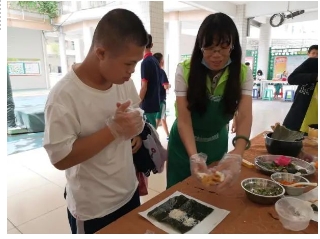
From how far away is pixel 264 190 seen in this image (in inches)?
36.9

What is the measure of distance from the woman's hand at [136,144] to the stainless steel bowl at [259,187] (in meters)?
0.48

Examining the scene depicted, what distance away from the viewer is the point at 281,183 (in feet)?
3.25

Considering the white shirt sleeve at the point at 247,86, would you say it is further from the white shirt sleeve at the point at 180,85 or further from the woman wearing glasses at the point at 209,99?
the white shirt sleeve at the point at 180,85

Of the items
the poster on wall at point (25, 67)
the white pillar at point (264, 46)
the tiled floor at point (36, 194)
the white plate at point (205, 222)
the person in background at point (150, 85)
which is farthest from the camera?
the poster on wall at point (25, 67)

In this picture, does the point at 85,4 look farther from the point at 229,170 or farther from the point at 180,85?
the point at 229,170

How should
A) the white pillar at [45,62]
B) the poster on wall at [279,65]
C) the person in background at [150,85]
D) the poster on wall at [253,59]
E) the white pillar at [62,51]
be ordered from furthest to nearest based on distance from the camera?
the white pillar at [62,51], the white pillar at [45,62], the poster on wall at [253,59], the poster on wall at [279,65], the person in background at [150,85]

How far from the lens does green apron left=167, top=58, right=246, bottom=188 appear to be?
126 centimetres

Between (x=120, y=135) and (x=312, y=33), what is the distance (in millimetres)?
11046

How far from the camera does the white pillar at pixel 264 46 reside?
29.3 feet

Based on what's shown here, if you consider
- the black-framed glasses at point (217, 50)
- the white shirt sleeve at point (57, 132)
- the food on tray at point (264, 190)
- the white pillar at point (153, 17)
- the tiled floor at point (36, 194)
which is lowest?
the tiled floor at point (36, 194)

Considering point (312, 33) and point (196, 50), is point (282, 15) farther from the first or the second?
point (196, 50)

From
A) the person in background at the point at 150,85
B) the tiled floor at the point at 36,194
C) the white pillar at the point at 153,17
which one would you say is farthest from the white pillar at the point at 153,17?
the tiled floor at the point at 36,194

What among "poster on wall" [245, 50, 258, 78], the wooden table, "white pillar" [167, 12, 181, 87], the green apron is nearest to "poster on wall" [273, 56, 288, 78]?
"poster on wall" [245, 50, 258, 78]
